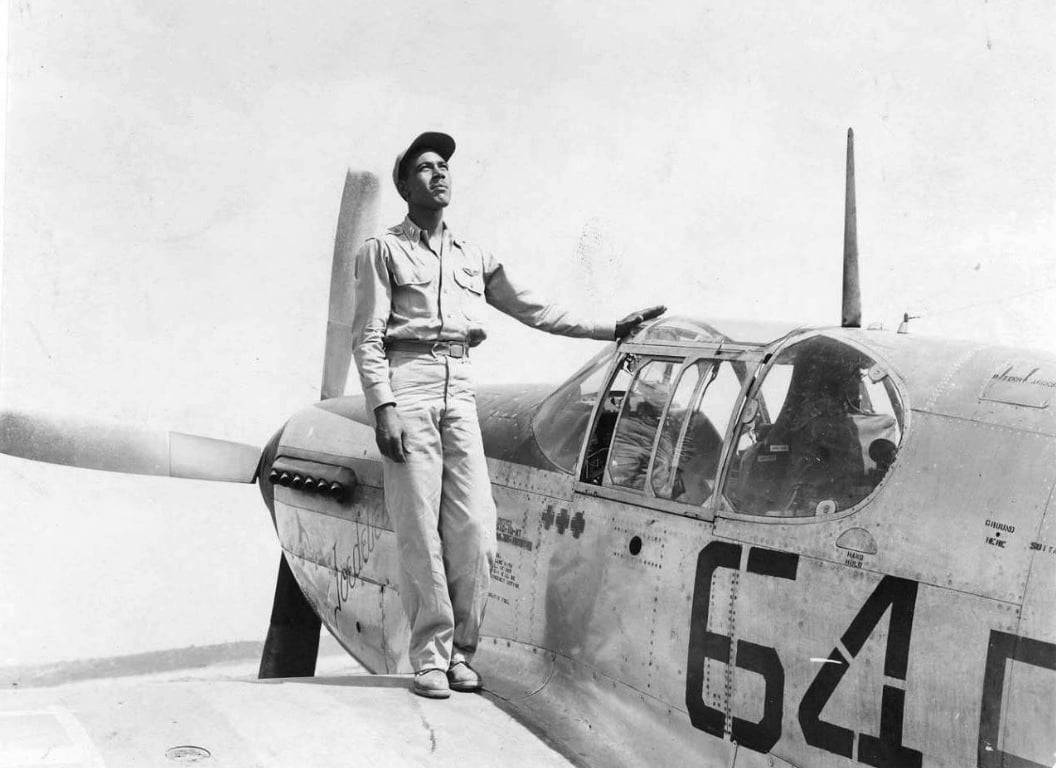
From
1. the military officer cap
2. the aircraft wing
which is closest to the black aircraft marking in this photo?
the aircraft wing

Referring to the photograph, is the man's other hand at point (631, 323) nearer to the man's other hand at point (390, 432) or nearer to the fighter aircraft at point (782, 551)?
the fighter aircraft at point (782, 551)

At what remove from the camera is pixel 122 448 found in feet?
22.8

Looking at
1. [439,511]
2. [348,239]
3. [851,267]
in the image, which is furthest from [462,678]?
[348,239]

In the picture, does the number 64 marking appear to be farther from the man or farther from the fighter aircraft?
the man

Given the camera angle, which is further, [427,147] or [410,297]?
[427,147]

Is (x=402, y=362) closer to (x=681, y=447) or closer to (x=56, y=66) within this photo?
(x=681, y=447)

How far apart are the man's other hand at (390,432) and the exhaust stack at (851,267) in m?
1.78

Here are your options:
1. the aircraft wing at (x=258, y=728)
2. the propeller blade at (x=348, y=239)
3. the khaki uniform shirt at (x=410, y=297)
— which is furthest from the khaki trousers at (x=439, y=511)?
the propeller blade at (x=348, y=239)

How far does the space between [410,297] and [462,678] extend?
1462 millimetres

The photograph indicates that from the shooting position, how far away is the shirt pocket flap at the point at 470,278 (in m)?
3.74

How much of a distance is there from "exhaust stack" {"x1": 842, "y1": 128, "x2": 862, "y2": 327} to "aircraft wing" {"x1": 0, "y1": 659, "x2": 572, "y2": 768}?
6.63 feet

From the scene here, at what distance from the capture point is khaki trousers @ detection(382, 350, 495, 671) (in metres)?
3.42

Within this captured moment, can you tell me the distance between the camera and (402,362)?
141 inches

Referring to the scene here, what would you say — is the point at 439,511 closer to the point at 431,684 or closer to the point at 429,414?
the point at 429,414
